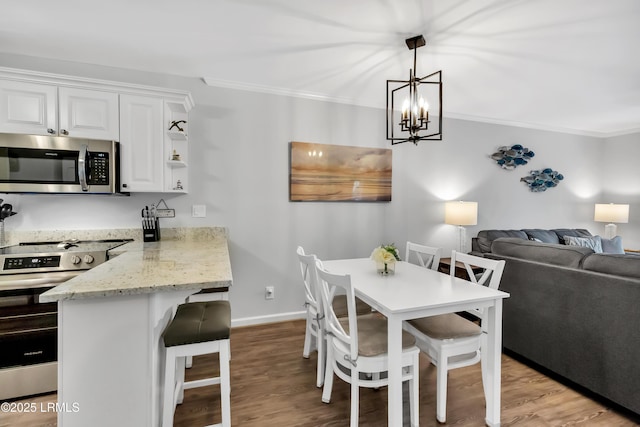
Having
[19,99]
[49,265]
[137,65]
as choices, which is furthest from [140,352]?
[137,65]

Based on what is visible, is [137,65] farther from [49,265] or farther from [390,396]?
[390,396]

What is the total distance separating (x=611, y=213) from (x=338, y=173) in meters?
4.20

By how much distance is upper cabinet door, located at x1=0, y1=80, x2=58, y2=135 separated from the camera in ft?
7.08

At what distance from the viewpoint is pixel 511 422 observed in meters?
1.77

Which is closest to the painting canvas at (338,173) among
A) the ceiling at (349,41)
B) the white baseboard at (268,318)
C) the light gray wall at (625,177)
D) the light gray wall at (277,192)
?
the light gray wall at (277,192)

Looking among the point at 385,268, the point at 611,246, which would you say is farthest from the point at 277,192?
the point at 611,246

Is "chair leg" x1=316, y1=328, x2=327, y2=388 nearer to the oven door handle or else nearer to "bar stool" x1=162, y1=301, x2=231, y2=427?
"bar stool" x1=162, y1=301, x2=231, y2=427

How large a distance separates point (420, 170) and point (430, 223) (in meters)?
0.67

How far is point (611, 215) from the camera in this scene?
4441 millimetres

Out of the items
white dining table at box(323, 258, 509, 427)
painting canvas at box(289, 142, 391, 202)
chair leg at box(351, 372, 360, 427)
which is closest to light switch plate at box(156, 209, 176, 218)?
painting canvas at box(289, 142, 391, 202)

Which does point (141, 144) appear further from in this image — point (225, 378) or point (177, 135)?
point (225, 378)

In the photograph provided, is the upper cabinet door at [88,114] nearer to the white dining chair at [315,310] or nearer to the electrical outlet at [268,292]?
the white dining chair at [315,310]

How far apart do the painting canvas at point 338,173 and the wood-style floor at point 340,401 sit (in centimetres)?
162

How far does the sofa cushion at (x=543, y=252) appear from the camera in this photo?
2.09m
